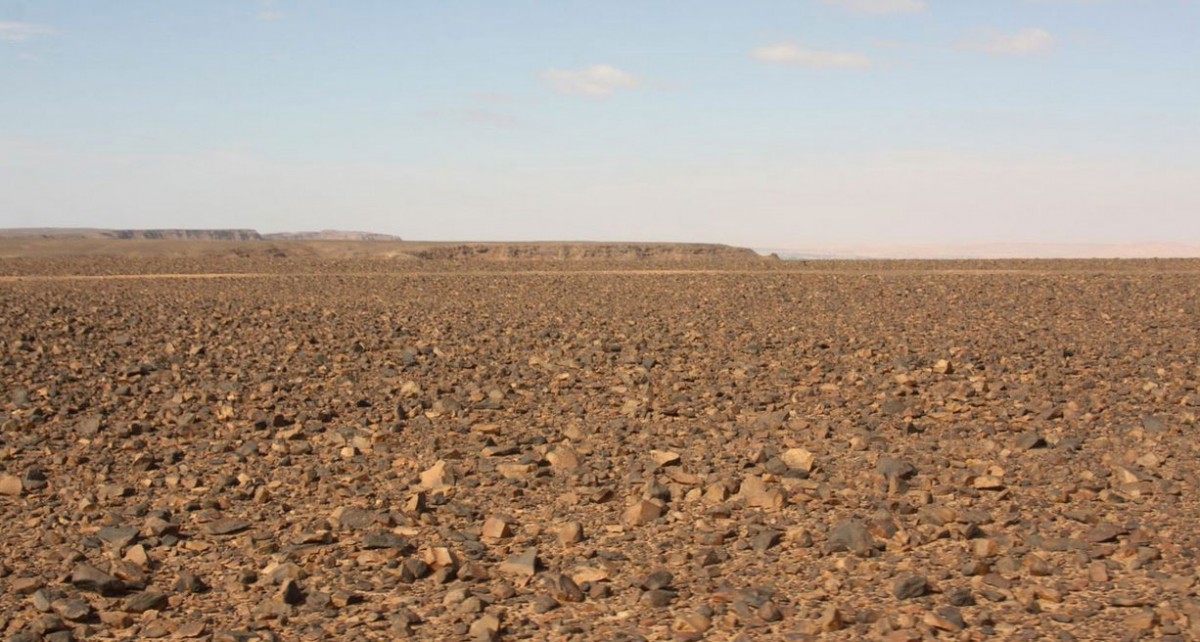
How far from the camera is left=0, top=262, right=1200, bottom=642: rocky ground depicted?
Result: 195 inches

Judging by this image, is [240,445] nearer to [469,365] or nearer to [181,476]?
[181,476]

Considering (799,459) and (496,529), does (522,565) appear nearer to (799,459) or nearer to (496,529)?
(496,529)

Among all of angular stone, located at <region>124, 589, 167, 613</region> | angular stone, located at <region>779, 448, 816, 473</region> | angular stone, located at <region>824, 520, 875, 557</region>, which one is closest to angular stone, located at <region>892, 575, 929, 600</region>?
angular stone, located at <region>824, 520, 875, 557</region>

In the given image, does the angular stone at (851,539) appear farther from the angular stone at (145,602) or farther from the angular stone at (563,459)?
the angular stone at (145,602)

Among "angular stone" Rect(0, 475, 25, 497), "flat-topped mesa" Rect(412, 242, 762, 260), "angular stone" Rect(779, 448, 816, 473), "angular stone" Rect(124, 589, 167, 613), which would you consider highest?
"flat-topped mesa" Rect(412, 242, 762, 260)

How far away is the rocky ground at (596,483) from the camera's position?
496cm

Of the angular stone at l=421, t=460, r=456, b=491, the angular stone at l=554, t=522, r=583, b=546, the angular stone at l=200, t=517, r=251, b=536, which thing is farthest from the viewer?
the angular stone at l=421, t=460, r=456, b=491

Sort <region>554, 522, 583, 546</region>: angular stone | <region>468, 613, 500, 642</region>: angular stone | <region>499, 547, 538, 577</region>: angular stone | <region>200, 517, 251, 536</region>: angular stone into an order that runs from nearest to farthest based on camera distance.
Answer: <region>468, 613, 500, 642</region>: angular stone, <region>499, 547, 538, 577</region>: angular stone, <region>554, 522, 583, 546</region>: angular stone, <region>200, 517, 251, 536</region>: angular stone

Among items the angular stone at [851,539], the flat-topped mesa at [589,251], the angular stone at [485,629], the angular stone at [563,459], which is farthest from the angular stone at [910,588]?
the flat-topped mesa at [589,251]

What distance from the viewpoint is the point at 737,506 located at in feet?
21.2

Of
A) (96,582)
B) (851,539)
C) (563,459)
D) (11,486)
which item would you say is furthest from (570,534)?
(11,486)

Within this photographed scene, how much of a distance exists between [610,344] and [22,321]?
269 inches

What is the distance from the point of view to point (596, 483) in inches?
280

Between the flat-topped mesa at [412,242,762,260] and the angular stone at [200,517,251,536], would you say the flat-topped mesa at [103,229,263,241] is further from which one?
the angular stone at [200,517,251,536]
